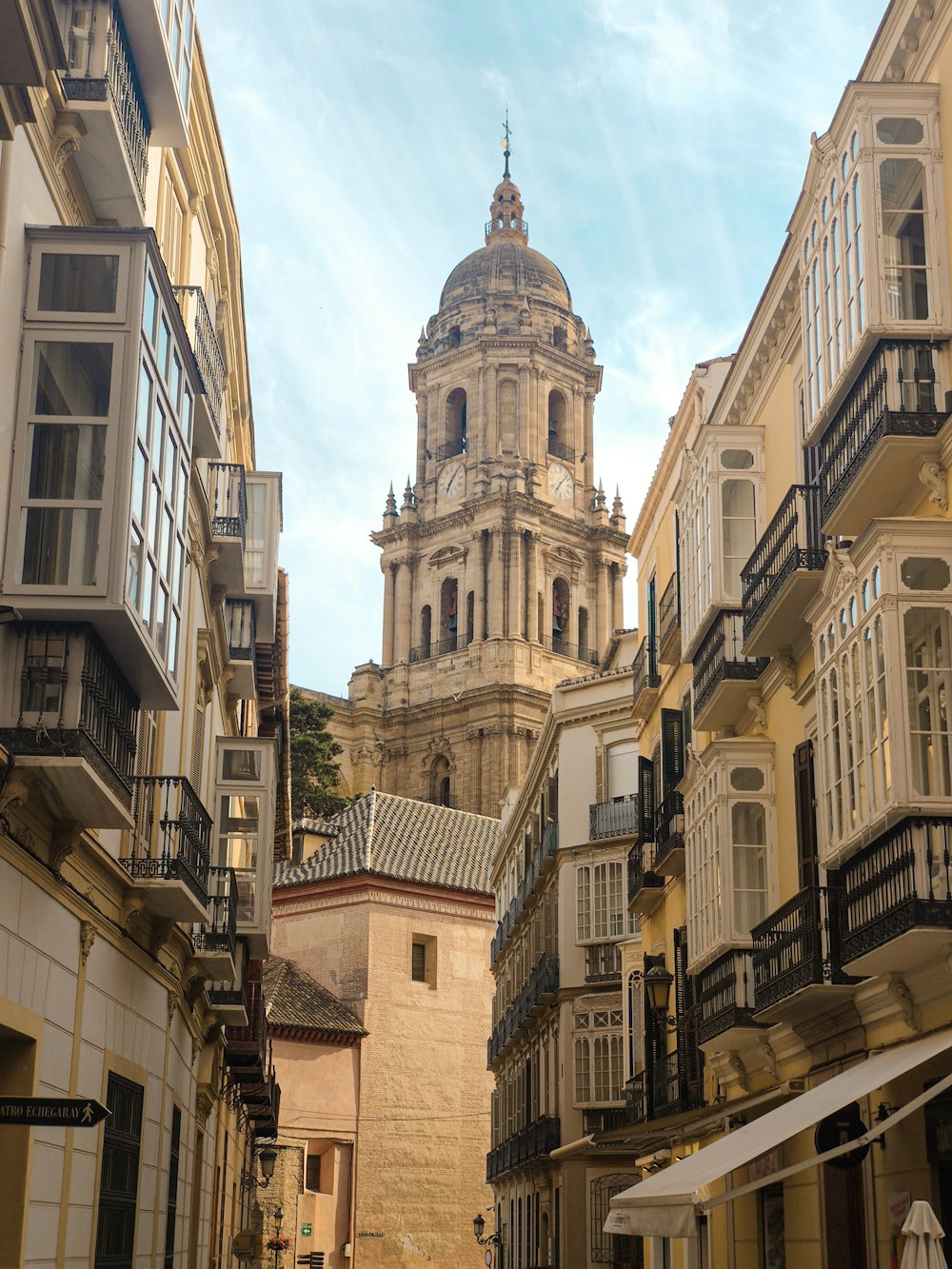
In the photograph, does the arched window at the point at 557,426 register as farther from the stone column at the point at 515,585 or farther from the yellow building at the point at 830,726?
the yellow building at the point at 830,726

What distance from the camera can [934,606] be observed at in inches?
420

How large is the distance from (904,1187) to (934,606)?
12.9 feet

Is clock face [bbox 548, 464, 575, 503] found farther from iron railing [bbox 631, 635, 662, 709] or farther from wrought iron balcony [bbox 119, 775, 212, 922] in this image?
wrought iron balcony [bbox 119, 775, 212, 922]

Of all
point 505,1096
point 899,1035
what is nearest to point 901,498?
point 899,1035

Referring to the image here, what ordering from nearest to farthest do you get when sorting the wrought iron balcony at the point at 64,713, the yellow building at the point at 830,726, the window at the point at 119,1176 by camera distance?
the wrought iron balcony at the point at 64,713 < the yellow building at the point at 830,726 < the window at the point at 119,1176

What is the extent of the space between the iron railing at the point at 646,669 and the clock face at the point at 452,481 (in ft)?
173

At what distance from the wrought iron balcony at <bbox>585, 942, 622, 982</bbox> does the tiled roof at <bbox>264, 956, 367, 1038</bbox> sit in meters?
13.2

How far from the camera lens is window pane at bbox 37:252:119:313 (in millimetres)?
10172

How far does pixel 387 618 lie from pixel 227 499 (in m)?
58.6

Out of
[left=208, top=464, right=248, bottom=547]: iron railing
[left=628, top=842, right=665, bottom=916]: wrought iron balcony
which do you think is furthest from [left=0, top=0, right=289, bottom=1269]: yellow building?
[left=628, top=842, right=665, bottom=916]: wrought iron balcony

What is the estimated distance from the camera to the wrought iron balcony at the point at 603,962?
30.7 metres

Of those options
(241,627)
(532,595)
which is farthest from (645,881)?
(532,595)

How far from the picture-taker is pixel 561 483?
7644 centimetres

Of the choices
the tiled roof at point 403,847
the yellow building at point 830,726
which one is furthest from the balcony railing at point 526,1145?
the yellow building at point 830,726
